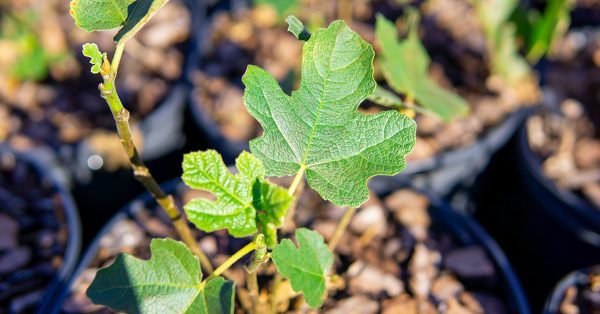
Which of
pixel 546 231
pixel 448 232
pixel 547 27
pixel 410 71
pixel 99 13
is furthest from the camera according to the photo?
pixel 547 27

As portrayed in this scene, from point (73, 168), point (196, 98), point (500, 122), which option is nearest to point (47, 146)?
point (73, 168)

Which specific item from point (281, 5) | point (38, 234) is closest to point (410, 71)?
point (281, 5)

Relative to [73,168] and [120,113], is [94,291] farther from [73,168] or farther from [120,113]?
[73,168]

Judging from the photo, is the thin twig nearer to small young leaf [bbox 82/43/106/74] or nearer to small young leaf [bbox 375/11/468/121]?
small young leaf [bbox 82/43/106/74]

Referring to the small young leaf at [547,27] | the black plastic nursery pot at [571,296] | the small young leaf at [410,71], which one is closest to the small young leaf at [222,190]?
the small young leaf at [410,71]

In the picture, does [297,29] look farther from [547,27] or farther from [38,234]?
[547,27]

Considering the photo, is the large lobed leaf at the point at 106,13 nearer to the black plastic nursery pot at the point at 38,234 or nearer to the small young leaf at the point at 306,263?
the small young leaf at the point at 306,263

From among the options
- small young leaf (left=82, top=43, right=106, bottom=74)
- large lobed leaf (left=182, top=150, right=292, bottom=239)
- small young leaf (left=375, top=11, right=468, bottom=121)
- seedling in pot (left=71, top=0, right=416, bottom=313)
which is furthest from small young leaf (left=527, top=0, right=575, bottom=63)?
small young leaf (left=82, top=43, right=106, bottom=74)

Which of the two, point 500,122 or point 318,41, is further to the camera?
point 500,122
